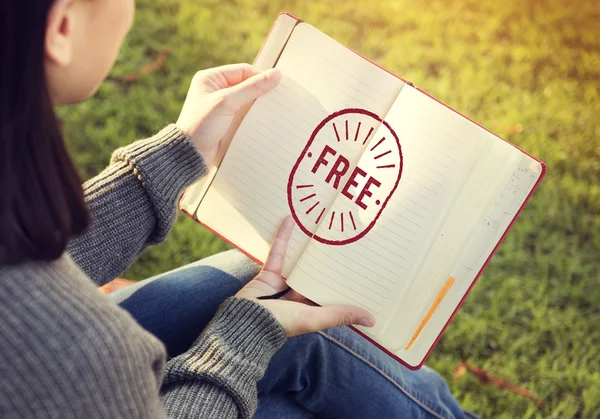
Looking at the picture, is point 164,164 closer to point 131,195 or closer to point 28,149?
point 131,195

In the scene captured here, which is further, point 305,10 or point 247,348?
point 305,10

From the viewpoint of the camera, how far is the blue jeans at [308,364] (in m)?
0.97

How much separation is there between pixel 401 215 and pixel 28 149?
537 mm

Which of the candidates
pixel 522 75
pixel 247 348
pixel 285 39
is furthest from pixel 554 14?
pixel 247 348

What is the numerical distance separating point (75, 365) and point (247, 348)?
30cm

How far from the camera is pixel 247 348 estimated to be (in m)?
0.86

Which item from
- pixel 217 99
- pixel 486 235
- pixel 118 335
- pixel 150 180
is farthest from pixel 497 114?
pixel 118 335

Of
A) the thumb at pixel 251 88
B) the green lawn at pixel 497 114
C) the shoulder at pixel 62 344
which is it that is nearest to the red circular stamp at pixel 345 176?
the thumb at pixel 251 88

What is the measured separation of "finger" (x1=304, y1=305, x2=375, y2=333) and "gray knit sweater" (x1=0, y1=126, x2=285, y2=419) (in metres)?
0.05

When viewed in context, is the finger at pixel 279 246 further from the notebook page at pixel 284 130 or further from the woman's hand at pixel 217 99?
the woman's hand at pixel 217 99

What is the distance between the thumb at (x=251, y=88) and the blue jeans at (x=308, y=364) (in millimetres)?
301

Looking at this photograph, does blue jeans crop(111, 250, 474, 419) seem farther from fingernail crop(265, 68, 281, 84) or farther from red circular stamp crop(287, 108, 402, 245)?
fingernail crop(265, 68, 281, 84)

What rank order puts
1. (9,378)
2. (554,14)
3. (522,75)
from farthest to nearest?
(554,14) < (522,75) < (9,378)

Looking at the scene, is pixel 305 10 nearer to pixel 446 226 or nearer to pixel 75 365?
pixel 446 226
